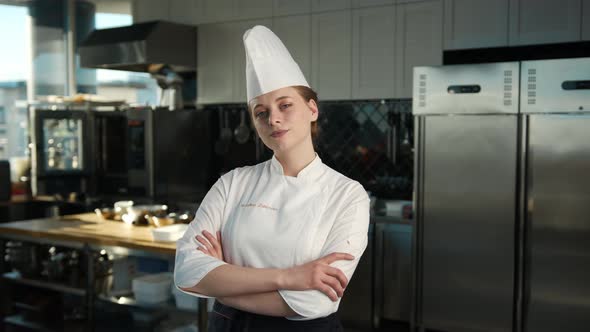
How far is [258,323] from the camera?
1.43 meters

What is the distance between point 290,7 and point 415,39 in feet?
3.33

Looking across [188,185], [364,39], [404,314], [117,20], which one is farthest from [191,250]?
[117,20]

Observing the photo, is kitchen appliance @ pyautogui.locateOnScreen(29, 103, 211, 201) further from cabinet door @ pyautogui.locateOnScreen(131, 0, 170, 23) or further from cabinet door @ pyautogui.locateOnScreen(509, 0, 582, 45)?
cabinet door @ pyautogui.locateOnScreen(509, 0, 582, 45)

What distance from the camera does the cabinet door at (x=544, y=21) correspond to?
11.6 feet

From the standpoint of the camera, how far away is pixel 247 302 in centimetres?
137

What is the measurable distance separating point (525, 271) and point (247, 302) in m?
2.35

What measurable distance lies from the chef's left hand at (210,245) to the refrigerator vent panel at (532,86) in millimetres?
2308

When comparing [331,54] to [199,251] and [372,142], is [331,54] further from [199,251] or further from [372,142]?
[199,251]

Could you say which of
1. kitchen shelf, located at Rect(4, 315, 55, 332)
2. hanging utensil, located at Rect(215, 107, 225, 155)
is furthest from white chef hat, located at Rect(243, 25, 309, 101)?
hanging utensil, located at Rect(215, 107, 225, 155)

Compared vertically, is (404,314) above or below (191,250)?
below

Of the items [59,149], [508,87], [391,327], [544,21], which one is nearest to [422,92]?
[508,87]

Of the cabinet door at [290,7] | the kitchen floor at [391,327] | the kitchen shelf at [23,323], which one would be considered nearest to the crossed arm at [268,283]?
the kitchen shelf at [23,323]

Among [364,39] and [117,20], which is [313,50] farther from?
[117,20]

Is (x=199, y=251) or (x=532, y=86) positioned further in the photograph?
(x=532, y=86)
